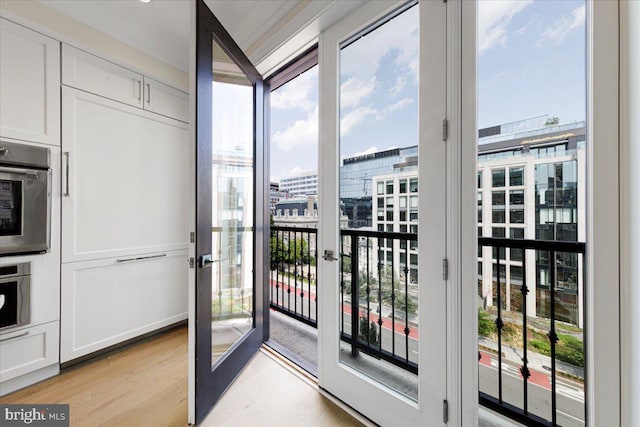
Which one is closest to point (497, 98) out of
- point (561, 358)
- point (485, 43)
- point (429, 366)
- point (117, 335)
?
point (485, 43)

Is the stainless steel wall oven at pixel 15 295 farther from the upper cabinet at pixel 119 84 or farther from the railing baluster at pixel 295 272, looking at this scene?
the railing baluster at pixel 295 272

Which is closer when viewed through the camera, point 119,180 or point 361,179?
point 361,179

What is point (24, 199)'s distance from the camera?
167 cm

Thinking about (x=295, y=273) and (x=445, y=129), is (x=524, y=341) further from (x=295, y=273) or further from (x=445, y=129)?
(x=295, y=273)

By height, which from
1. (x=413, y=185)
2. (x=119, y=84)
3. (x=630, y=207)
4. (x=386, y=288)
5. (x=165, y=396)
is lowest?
(x=165, y=396)

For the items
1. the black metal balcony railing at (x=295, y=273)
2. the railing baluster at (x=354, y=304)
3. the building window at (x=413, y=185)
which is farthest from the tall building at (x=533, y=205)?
the black metal balcony railing at (x=295, y=273)

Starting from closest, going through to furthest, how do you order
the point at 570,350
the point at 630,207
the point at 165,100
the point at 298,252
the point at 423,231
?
the point at 630,207 → the point at 570,350 → the point at 423,231 → the point at 165,100 → the point at 298,252

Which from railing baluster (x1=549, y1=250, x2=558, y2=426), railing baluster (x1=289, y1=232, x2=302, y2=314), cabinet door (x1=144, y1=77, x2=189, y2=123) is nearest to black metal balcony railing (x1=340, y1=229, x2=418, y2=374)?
railing baluster (x1=549, y1=250, x2=558, y2=426)

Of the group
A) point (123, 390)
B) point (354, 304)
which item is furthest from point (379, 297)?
point (123, 390)

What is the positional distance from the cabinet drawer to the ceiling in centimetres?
222

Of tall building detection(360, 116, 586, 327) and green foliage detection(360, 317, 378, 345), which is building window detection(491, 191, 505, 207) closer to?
tall building detection(360, 116, 586, 327)

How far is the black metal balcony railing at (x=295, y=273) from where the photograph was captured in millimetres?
2848

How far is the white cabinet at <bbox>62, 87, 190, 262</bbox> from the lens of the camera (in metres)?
1.90

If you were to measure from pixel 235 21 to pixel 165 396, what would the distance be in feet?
8.96
